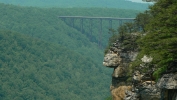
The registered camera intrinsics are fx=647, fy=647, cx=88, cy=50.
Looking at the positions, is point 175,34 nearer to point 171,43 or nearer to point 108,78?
point 171,43

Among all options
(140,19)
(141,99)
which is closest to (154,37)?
(141,99)

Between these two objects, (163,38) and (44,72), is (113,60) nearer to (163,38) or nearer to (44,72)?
(163,38)

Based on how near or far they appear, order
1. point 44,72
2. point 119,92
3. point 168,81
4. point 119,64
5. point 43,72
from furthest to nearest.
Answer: point 44,72 < point 43,72 < point 119,64 < point 119,92 < point 168,81

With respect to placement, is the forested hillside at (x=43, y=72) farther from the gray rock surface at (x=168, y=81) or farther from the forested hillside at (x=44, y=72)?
the gray rock surface at (x=168, y=81)

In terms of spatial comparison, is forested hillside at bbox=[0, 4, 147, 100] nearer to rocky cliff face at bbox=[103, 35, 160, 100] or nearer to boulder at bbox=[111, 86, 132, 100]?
rocky cliff face at bbox=[103, 35, 160, 100]

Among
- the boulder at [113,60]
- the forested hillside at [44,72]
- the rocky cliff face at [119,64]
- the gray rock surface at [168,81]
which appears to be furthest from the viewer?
the forested hillside at [44,72]

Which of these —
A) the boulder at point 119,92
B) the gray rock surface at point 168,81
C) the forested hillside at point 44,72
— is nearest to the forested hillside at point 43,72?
the forested hillside at point 44,72

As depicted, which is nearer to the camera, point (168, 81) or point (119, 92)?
point (168, 81)

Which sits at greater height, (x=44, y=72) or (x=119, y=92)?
(x=119, y=92)

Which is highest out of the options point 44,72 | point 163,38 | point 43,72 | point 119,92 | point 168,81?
point 163,38

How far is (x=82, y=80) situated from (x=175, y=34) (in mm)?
153423

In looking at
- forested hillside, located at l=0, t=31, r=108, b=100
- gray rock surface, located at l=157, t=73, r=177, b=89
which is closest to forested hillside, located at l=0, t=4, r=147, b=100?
forested hillside, located at l=0, t=31, r=108, b=100

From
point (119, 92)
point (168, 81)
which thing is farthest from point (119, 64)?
point (168, 81)

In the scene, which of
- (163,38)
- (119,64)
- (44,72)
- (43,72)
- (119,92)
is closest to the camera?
(163,38)
